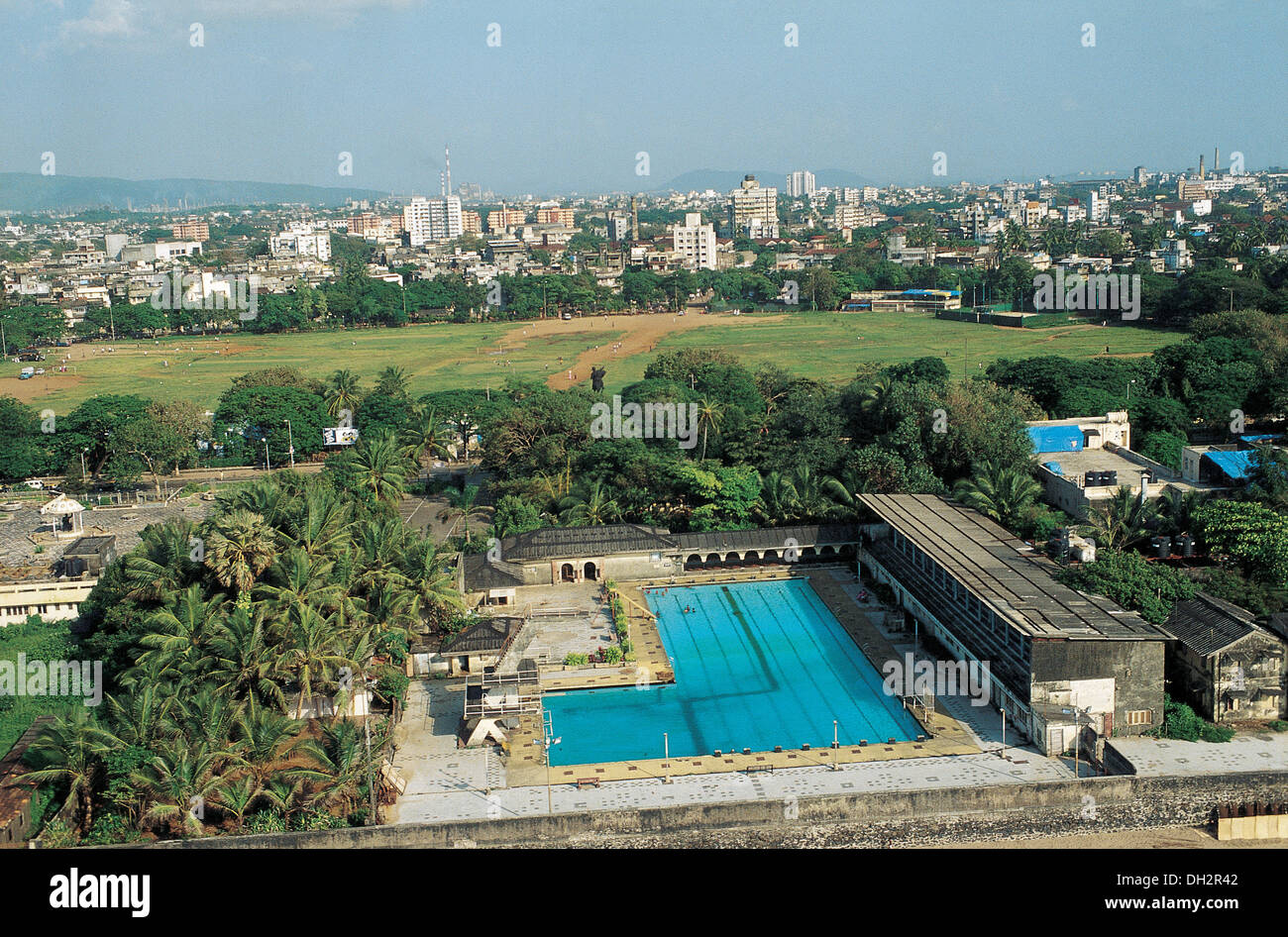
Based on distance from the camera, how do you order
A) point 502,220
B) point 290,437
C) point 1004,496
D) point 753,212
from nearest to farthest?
point 1004,496
point 290,437
point 753,212
point 502,220

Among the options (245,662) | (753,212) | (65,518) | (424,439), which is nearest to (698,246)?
(753,212)

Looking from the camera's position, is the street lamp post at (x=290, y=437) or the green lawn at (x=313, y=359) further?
the green lawn at (x=313, y=359)

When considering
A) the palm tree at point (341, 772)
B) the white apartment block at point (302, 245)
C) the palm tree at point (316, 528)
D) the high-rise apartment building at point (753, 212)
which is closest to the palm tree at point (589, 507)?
the palm tree at point (316, 528)

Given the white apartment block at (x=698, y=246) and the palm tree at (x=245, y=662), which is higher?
the white apartment block at (x=698, y=246)

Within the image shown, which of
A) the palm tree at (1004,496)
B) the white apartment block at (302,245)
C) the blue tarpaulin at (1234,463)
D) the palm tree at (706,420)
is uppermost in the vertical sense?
the white apartment block at (302,245)

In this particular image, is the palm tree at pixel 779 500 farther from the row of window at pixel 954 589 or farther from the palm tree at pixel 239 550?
the palm tree at pixel 239 550

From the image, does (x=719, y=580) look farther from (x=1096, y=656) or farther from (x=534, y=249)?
(x=534, y=249)

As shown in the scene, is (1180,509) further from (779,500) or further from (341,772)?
(341,772)
